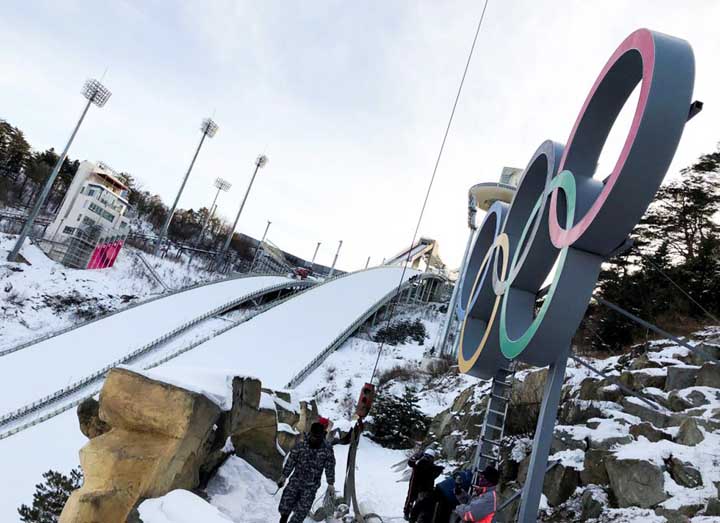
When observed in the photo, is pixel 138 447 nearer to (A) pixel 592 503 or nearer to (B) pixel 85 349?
(A) pixel 592 503

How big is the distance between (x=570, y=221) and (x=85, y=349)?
1807 centimetres

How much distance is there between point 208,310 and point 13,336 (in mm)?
8360

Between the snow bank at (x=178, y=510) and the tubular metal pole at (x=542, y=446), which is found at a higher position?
the tubular metal pole at (x=542, y=446)

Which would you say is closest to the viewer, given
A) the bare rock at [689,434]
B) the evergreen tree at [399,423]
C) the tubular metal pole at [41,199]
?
the bare rock at [689,434]

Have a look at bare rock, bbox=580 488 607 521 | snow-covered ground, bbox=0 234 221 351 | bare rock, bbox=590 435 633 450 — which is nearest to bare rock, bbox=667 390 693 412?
bare rock, bbox=590 435 633 450

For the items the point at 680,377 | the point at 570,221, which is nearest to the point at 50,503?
the point at 570,221

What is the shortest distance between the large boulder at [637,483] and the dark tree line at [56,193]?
4585cm

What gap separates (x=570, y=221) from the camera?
450 centimetres

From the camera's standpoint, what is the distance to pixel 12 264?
25.3 m

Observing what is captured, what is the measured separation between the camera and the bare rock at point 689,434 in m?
5.54

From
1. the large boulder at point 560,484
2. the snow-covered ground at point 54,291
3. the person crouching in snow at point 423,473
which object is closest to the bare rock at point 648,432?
the large boulder at point 560,484

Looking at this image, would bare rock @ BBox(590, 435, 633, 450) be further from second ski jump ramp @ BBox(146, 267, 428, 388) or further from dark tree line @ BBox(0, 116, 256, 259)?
dark tree line @ BBox(0, 116, 256, 259)

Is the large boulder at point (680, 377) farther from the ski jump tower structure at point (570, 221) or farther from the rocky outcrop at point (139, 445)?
the rocky outcrop at point (139, 445)

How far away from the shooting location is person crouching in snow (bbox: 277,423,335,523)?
4.75 m
